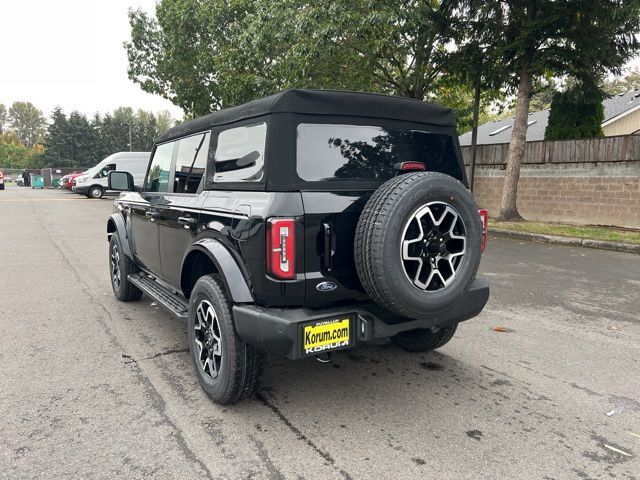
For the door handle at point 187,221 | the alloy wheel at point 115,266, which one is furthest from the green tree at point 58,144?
the door handle at point 187,221

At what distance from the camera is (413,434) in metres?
2.70

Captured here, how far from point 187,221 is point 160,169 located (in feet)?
4.20

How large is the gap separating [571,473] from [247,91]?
58.7ft

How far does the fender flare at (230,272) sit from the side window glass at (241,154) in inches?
18.2

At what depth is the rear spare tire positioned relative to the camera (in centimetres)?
261

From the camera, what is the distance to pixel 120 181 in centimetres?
512

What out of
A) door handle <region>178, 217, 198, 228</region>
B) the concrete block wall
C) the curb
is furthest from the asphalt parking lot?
the concrete block wall

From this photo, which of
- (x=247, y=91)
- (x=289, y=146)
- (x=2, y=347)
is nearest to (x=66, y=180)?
(x=247, y=91)

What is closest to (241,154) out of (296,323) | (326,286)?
(326,286)

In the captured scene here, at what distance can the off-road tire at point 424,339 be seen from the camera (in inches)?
147

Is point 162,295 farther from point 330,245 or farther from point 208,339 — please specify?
point 330,245

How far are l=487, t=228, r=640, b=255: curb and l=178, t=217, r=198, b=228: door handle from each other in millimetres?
9010

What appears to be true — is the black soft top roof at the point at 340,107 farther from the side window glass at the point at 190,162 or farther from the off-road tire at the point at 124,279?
the off-road tire at the point at 124,279

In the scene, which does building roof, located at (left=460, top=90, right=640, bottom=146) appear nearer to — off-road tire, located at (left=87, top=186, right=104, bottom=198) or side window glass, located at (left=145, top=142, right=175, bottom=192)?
off-road tire, located at (left=87, top=186, right=104, bottom=198)
